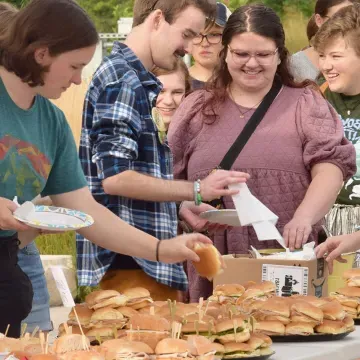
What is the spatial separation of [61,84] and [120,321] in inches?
28.6

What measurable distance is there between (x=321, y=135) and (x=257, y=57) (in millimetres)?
430

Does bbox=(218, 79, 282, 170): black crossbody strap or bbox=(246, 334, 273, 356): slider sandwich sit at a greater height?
bbox=(218, 79, 282, 170): black crossbody strap

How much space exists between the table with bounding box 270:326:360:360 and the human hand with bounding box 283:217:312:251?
3.03 ft

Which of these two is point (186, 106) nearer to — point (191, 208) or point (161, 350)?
point (191, 208)

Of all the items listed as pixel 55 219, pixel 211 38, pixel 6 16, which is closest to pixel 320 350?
pixel 55 219

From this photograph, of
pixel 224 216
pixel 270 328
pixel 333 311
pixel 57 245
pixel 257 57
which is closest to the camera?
pixel 270 328

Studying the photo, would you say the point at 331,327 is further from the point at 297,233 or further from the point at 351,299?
the point at 297,233

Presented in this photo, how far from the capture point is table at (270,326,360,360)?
330cm

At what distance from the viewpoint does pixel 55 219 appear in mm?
3135

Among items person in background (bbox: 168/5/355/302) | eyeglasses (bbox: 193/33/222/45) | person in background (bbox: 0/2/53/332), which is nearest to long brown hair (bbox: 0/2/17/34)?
person in background (bbox: 0/2/53/332)

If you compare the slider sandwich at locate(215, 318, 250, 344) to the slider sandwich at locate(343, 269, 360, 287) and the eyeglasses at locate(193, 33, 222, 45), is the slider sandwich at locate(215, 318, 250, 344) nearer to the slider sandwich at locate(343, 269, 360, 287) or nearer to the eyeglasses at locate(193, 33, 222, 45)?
the slider sandwich at locate(343, 269, 360, 287)

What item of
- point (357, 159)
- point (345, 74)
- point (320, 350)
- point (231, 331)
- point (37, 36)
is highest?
point (37, 36)

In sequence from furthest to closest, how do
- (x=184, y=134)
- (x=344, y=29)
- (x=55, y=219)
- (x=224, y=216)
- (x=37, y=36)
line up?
1. (x=344, y=29)
2. (x=184, y=134)
3. (x=224, y=216)
4. (x=37, y=36)
5. (x=55, y=219)

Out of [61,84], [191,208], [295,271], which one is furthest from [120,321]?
[191,208]
